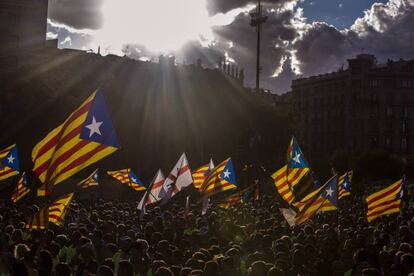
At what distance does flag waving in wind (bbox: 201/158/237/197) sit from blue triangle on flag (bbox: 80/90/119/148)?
8.52 meters

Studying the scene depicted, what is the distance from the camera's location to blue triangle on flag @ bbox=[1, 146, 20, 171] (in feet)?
70.2

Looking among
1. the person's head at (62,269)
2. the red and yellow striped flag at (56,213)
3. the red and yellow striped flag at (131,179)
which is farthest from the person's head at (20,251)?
the red and yellow striped flag at (131,179)

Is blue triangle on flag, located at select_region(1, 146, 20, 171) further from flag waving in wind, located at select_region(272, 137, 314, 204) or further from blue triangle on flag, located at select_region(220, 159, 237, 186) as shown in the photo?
flag waving in wind, located at select_region(272, 137, 314, 204)

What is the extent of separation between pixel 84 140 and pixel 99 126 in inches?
15.4

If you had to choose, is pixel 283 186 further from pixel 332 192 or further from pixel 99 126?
pixel 99 126

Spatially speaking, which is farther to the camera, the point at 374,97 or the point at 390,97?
the point at 390,97

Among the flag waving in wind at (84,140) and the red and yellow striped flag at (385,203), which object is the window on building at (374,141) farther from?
the flag waving in wind at (84,140)

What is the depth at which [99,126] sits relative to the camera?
11.7 meters

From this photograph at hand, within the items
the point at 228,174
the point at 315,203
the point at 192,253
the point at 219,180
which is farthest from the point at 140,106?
the point at 192,253

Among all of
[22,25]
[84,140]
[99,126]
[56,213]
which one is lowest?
[56,213]

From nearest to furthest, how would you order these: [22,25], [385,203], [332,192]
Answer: [332,192] < [385,203] < [22,25]

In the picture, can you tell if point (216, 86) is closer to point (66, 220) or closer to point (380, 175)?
point (380, 175)

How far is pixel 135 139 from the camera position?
5566 cm

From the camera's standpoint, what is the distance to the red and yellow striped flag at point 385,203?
17828mm
